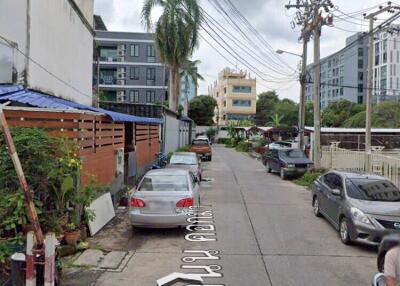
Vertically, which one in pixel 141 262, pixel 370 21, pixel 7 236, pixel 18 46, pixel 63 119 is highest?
pixel 370 21

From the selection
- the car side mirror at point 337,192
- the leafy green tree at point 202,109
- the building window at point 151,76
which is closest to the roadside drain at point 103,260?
the car side mirror at point 337,192

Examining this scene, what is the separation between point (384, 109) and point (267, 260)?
187 feet

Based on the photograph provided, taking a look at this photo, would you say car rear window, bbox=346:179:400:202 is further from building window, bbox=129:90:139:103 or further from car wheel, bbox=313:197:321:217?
building window, bbox=129:90:139:103

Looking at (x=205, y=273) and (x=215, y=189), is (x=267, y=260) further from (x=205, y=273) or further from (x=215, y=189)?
(x=215, y=189)

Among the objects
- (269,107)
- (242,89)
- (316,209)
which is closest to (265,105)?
(269,107)

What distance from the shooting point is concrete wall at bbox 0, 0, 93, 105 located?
10992mm

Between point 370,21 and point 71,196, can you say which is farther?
point 370,21

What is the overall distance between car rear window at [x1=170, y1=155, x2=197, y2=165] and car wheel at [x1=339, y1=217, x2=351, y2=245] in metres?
9.64

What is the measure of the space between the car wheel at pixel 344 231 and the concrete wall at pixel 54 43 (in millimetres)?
8777

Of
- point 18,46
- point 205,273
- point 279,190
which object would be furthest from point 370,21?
point 205,273

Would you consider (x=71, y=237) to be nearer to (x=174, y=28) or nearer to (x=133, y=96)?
(x=174, y=28)

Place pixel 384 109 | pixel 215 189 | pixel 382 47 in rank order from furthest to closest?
1. pixel 382 47
2. pixel 384 109
3. pixel 215 189

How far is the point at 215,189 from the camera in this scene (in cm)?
1736

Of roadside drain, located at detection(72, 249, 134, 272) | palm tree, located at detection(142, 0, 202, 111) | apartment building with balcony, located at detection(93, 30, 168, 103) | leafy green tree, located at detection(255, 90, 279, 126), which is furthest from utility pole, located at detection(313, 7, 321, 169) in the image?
leafy green tree, located at detection(255, 90, 279, 126)
